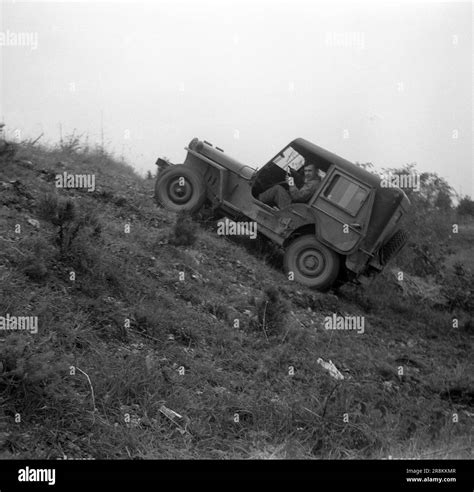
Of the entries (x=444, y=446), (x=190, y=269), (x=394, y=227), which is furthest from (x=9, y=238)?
(x=394, y=227)

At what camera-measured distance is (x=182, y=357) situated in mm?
6008

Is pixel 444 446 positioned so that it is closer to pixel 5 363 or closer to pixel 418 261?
pixel 5 363

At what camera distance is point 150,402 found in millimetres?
5051

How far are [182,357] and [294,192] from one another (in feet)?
15.5

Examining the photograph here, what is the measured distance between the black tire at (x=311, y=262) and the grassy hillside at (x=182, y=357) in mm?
331

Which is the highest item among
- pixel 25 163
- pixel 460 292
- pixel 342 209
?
pixel 25 163

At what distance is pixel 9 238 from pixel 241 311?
2772 mm

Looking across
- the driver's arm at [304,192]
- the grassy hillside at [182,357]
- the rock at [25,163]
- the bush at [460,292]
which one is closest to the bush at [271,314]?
the grassy hillside at [182,357]

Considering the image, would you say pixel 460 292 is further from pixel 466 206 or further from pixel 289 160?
pixel 466 206

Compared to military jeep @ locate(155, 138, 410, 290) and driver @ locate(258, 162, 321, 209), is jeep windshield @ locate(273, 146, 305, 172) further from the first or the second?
driver @ locate(258, 162, 321, 209)

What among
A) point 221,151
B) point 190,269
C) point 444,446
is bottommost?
point 444,446

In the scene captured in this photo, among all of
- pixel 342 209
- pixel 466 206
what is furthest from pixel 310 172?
pixel 466 206

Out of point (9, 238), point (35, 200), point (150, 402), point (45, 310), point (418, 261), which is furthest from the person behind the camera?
point (418, 261)
